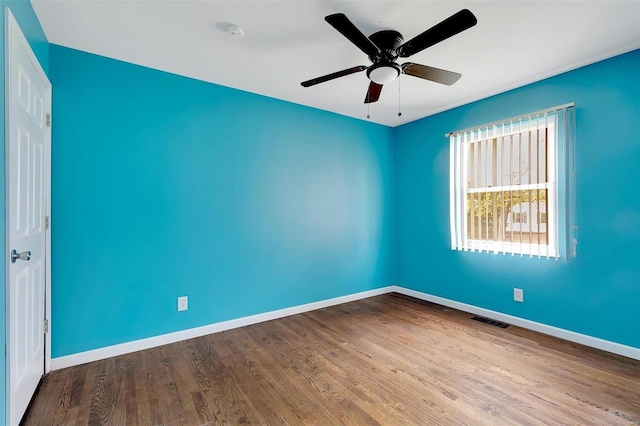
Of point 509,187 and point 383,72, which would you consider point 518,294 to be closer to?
point 509,187

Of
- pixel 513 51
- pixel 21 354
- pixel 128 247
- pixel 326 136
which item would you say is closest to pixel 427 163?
pixel 326 136

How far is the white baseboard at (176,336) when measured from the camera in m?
2.30

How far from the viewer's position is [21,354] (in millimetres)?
1652

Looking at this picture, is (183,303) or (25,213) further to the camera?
(183,303)

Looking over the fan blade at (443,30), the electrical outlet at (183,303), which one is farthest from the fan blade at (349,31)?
the electrical outlet at (183,303)

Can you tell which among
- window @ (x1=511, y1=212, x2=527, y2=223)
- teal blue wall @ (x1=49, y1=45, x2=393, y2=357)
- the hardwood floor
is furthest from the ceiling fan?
the hardwood floor

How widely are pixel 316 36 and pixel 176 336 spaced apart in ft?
9.14

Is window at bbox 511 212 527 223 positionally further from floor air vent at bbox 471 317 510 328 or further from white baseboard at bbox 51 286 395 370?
white baseboard at bbox 51 286 395 370

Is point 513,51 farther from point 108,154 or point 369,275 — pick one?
point 108,154

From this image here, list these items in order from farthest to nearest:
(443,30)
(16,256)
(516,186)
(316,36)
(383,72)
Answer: (516,186) → (316,36) → (383,72) → (443,30) → (16,256)

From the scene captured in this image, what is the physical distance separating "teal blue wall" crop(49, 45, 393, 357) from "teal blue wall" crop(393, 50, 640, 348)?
5.26 feet

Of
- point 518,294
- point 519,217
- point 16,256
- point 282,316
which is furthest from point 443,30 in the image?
point 282,316

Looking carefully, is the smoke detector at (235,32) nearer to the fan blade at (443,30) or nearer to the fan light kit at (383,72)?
the fan light kit at (383,72)

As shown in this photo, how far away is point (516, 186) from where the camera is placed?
3.03 m
